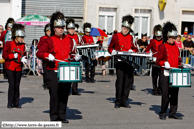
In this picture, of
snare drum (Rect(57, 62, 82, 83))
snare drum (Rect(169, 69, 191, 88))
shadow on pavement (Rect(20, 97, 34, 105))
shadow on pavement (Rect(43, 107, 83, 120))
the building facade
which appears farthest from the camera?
the building facade

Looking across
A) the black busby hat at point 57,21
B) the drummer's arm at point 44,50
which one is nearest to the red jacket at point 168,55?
the black busby hat at point 57,21

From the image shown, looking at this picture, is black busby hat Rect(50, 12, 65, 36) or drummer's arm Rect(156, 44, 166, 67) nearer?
black busby hat Rect(50, 12, 65, 36)

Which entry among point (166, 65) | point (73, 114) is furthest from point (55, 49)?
point (166, 65)

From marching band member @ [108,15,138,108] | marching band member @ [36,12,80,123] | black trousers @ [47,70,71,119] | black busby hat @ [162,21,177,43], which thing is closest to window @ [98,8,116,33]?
marching band member @ [108,15,138,108]

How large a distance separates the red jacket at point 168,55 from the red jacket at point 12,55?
3394mm

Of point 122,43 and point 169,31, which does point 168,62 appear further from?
point 122,43

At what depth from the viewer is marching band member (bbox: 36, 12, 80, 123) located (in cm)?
787

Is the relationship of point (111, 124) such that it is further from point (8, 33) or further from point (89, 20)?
point (89, 20)

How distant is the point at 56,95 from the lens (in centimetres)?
792

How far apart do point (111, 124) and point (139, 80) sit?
913 cm

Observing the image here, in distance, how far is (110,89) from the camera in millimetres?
14062

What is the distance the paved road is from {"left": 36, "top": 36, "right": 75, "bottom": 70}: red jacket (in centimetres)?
124

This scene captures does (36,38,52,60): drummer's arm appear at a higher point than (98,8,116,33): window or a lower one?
lower

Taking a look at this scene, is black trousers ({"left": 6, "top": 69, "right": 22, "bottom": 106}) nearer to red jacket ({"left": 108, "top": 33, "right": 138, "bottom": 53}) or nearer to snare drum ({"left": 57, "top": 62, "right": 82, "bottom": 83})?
red jacket ({"left": 108, "top": 33, "right": 138, "bottom": 53})
